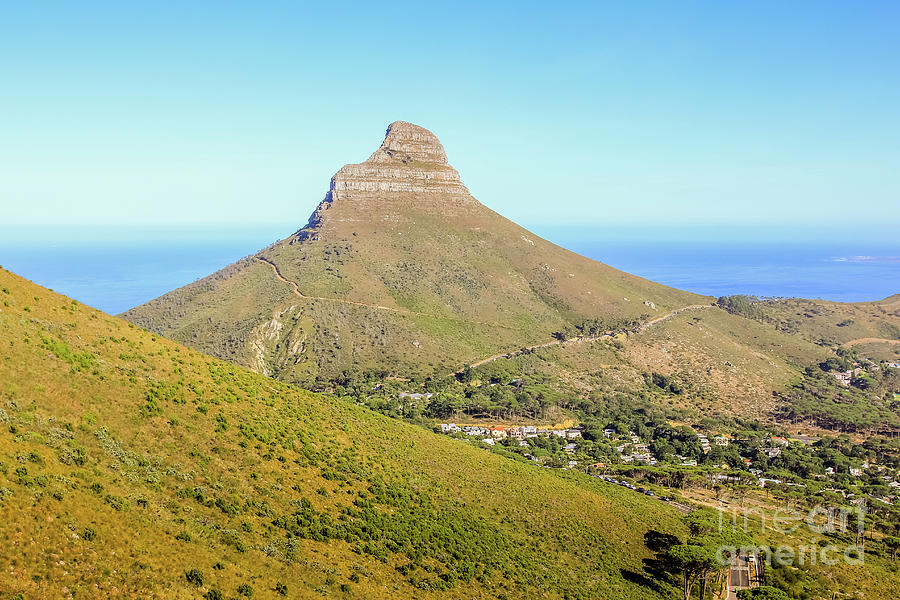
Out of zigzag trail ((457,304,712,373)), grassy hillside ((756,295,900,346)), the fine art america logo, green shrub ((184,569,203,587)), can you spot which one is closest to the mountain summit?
zigzag trail ((457,304,712,373))

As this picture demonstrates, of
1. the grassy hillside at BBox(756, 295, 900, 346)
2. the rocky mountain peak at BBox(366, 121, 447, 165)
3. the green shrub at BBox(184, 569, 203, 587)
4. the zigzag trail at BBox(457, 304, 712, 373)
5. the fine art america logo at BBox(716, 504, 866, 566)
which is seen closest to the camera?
the green shrub at BBox(184, 569, 203, 587)

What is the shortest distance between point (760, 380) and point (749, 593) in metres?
81.8

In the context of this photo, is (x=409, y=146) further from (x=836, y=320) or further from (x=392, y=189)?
(x=836, y=320)

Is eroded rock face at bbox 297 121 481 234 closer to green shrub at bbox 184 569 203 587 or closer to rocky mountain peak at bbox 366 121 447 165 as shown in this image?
rocky mountain peak at bbox 366 121 447 165

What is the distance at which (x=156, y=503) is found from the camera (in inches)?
715

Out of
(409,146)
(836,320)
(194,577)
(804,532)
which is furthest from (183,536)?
(836,320)

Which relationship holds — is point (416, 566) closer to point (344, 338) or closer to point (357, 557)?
point (357, 557)

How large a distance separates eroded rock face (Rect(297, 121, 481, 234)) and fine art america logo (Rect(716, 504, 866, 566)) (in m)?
108

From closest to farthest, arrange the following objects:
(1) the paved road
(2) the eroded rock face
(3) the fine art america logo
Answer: (1) the paved road < (3) the fine art america logo < (2) the eroded rock face

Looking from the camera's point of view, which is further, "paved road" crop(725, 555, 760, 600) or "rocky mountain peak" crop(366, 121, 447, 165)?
"rocky mountain peak" crop(366, 121, 447, 165)

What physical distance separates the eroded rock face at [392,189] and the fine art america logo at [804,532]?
108 meters

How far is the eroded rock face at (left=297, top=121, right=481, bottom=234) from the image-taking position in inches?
5502

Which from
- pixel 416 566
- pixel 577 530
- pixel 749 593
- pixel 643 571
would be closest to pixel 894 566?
pixel 749 593

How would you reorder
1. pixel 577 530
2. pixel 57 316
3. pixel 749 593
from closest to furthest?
pixel 57 316 < pixel 749 593 < pixel 577 530
